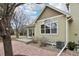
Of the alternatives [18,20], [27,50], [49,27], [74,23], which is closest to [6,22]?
[18,20]

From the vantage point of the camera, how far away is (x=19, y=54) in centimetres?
246

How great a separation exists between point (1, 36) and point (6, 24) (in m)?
0.18

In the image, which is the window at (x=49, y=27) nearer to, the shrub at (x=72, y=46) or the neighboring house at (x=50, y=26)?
the neighboring house at (x=50, y=26)

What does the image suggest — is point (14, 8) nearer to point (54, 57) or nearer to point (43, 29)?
point (43, 29)

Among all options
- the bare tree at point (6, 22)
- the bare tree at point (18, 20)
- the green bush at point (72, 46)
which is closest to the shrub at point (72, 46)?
the green bush at point (72, 46)

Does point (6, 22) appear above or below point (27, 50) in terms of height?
above

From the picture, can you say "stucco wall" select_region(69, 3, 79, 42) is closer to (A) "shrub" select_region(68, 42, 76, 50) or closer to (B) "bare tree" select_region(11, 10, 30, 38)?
(A) "shrub" select_region(68, 42, 76, 50)

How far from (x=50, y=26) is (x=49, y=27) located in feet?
0.07

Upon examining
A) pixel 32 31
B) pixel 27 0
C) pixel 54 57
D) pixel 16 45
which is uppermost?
pixel 27 0

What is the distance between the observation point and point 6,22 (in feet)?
7.98

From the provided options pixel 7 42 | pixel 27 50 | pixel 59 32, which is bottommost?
pixel 27 50

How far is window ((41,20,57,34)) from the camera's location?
2.47 meters

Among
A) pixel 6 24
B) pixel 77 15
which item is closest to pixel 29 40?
pixel 6 24

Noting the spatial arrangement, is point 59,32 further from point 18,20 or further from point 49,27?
point 18,20
